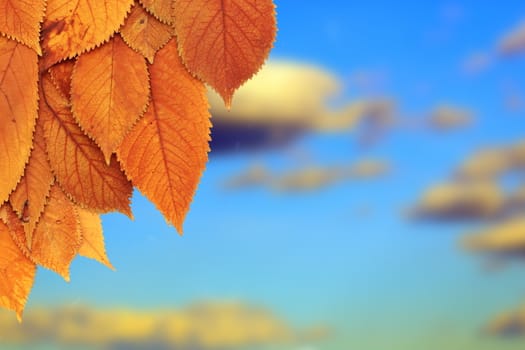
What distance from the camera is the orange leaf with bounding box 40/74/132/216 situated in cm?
A: 74

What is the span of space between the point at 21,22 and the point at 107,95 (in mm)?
129

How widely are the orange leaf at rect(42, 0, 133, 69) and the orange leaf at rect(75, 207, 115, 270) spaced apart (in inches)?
8.4

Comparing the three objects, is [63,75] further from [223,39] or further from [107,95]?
[223,39]

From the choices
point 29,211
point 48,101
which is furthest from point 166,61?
point 29,211

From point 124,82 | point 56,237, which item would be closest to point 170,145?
point 124,82

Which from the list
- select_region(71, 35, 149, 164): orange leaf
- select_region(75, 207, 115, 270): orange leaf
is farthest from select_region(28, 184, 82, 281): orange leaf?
select_region(71, 35, 149, 164): orange leaf

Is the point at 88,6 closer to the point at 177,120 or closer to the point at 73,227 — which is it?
the point at 177,120

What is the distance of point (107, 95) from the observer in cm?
72

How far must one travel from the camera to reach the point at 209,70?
0.73 metres

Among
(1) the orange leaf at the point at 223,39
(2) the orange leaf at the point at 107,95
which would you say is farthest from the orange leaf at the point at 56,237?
(1) the orange leaf at the point at 223,39

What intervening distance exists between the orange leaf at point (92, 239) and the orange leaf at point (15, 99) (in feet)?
0.38

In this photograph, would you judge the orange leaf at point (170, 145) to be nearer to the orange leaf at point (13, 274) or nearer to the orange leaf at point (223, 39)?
the orange leaf at point (223, 39)

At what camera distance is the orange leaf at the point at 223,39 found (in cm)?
73

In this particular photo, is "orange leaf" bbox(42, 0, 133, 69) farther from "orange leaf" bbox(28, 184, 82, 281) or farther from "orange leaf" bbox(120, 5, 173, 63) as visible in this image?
"orange leaf" bbox(28, 184, 82, 281)
